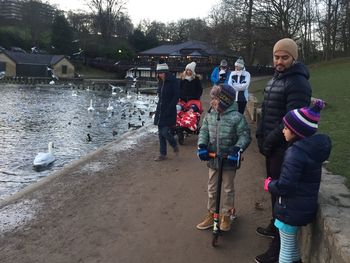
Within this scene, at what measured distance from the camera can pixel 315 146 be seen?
3232 millimetres

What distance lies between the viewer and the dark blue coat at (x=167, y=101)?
8016mm

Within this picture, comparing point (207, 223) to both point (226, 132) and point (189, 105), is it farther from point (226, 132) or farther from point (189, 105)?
point (189, 105)

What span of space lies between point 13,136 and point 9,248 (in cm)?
1159

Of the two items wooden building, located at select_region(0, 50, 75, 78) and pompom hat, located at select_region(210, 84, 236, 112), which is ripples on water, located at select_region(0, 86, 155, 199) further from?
wooden building, located at select_region(0, 50, 75, 78)

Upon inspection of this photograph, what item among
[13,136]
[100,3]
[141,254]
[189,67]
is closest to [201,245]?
[141,254]

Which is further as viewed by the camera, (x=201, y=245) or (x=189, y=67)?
(x=189, y=67)

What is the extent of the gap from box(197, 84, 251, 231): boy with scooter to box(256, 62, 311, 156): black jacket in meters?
0.33

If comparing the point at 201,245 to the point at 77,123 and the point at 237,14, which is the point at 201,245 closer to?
the point at 77,123

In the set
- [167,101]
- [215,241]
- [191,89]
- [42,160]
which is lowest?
[42,160]

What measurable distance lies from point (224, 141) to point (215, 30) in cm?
3836

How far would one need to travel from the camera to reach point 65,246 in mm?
4602

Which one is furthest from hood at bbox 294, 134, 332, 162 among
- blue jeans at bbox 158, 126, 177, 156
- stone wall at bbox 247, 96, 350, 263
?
blue jeans at bbox 158, 126, 177, 156

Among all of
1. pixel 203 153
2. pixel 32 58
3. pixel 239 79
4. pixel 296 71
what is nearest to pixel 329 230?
pixel 296 71

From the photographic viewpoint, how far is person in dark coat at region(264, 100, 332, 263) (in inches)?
127
